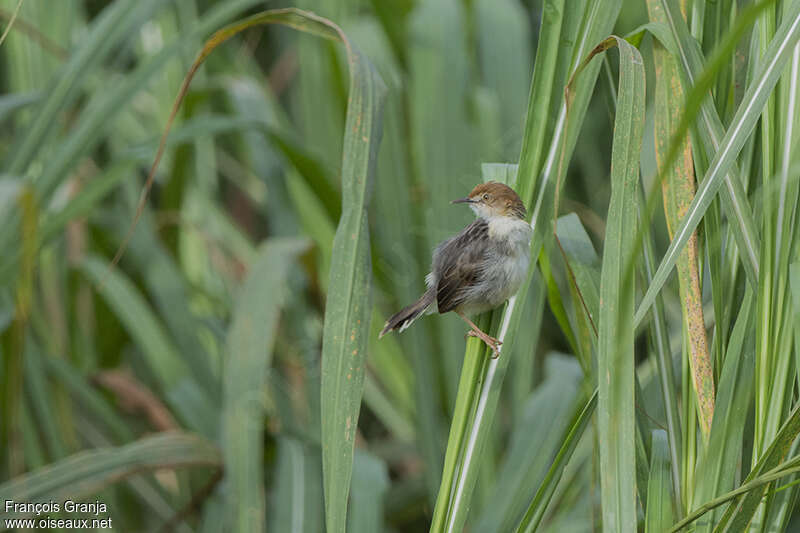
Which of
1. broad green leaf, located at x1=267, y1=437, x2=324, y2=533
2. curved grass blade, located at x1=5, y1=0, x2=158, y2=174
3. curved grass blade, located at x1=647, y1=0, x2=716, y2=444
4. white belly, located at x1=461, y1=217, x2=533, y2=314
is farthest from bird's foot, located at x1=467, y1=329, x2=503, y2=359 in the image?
curved grass blade, located at x1=5, y1=0, x2=158, y2=174

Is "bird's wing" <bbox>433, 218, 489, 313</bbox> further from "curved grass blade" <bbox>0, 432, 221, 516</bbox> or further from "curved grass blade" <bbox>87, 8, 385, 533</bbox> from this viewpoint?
"curved grass blade" <bbox>0, 432, 221, 516</bbox>

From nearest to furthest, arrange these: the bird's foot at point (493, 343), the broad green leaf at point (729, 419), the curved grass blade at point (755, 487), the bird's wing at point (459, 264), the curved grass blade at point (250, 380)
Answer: the curved grass blade at point (755, 487) < the broad green leaf at point (729, 419) < the bird's foot at point (493, 343) < the bird's wing at point (459, 264) < the curved grass blade at point (250, 380)

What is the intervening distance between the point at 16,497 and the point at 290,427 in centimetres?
81

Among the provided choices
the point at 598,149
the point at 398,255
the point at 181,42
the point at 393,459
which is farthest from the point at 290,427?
the point at 598,149

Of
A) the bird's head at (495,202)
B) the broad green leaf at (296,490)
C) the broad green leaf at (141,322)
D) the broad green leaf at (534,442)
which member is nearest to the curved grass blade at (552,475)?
the bird's head at (495,202)

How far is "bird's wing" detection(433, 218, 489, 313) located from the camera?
141 cm

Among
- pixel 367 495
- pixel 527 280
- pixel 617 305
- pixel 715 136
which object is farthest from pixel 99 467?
pixel 715 136

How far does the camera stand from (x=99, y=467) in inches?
69.4

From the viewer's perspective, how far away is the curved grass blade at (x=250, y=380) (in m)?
1.78

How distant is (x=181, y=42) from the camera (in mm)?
2010

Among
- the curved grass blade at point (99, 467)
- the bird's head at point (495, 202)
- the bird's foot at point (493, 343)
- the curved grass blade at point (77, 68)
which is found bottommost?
the curved grass blade at point (99, 467)

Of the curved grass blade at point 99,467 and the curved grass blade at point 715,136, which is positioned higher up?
the curved grass blade at point 715,136

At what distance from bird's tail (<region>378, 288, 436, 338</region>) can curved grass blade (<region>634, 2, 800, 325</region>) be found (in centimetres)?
61

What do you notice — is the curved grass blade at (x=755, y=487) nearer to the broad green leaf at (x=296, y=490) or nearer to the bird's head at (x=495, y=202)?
the bird's head at (x=495, y=202)
